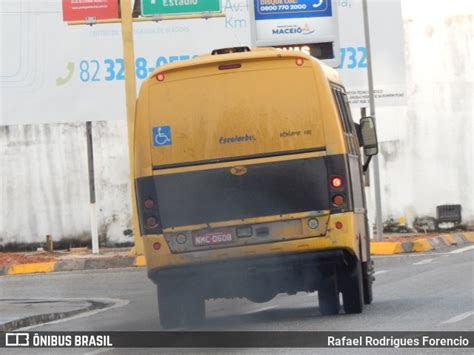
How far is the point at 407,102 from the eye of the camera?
30188 millimetres

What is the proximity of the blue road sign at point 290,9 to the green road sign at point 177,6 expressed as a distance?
3.16 meters

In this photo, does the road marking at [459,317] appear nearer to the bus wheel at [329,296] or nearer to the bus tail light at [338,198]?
the bus wheel at [329,296]

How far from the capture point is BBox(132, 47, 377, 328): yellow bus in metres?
13.3

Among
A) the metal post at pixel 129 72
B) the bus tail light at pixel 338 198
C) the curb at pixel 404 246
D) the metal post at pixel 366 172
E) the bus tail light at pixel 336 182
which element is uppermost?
the metal post at pixel 129 72

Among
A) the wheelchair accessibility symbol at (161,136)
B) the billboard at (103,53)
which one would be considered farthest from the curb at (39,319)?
the billboard at (103,53)

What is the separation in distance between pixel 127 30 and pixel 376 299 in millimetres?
11480

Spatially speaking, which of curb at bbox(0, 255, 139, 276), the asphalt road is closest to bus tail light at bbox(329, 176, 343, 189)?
the asphalt road

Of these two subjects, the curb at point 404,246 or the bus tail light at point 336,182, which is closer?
the bus tail light at point 336,182

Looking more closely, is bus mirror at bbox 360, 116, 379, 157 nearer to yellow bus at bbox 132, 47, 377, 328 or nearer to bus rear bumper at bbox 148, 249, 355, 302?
yellow bus at bbox 132, 47, 377, 328

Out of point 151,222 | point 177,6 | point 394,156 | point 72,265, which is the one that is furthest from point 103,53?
point 151,222

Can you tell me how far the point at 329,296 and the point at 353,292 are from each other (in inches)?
9.5

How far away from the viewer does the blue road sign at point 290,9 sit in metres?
29.5

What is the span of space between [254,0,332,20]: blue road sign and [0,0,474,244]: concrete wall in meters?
1.96

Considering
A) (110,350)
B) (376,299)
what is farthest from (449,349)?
(376,299)
